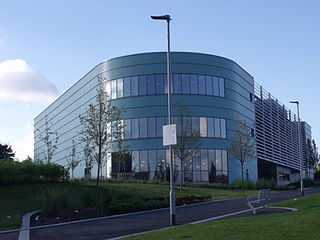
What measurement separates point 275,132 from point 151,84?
108ft

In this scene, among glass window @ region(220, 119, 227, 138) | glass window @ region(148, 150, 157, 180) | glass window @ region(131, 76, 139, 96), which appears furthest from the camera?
glass window @ region(220, 119, 227, 138)

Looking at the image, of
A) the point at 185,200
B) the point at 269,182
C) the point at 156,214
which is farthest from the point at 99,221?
the point at 269,182

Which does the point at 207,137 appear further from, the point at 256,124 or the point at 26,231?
the point at 26,231

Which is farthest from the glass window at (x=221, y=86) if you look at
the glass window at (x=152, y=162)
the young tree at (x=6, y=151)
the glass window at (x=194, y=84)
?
the young tree at (x=6, y=151)

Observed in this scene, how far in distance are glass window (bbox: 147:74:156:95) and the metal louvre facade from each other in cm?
2119

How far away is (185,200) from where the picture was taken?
2564 cm

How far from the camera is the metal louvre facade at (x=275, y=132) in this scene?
225ft

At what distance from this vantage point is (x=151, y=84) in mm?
51906

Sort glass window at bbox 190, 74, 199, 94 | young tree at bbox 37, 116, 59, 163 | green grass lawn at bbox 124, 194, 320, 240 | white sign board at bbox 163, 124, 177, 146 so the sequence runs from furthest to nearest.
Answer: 1. glass window at bbox 190, 74, 199, 94
2. young tree at bbox 37, 116, 59, 163
3. white sign board at bbox 163, 124, 177, 146
4. green grass lawn at bbox 124, 194, 320, 240

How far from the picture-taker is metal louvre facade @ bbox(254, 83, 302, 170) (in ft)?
225

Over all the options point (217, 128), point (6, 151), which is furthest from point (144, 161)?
point (6, 151)

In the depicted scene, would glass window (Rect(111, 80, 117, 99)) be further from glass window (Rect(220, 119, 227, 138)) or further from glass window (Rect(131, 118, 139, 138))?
glass window (Rect(220, 119, 227, 138))

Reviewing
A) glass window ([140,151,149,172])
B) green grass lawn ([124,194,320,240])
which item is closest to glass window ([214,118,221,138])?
glass window ([140,151,149,172])

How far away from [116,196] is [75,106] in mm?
46499
